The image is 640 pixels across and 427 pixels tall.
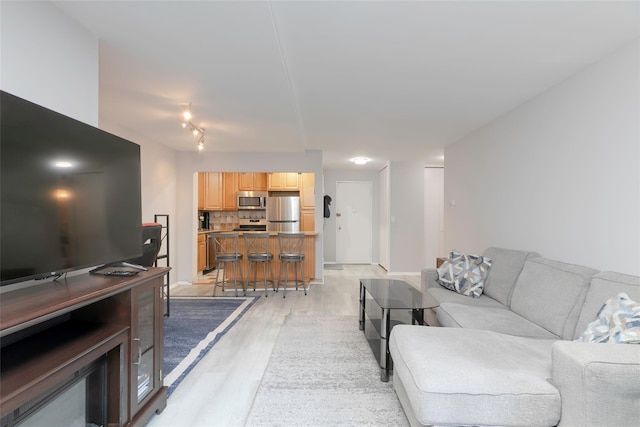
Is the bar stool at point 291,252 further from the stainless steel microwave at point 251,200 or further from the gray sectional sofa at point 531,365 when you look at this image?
the gray sectional sofa at point 531,365

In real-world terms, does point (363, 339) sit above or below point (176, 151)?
below

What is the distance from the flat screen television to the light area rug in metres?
1.30

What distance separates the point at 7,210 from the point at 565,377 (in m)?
2.25

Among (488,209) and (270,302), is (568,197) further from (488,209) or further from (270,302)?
(270,302)

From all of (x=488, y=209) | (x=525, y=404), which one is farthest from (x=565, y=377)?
(x=488, y=209)

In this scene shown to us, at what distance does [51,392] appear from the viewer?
1153mm

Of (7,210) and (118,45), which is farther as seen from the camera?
(118,45)

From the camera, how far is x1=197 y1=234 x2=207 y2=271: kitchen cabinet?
5.71 metres

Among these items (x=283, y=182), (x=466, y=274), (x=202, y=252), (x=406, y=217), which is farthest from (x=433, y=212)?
(x=202, y=252)

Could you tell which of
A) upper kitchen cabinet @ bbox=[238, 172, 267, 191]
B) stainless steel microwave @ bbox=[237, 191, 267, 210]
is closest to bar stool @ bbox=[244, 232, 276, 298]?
stainless steel microwave @ bbox=[237, 191, 267, 210]

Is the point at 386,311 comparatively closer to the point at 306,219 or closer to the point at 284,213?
the point at 284,213

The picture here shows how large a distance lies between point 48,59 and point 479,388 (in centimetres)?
263

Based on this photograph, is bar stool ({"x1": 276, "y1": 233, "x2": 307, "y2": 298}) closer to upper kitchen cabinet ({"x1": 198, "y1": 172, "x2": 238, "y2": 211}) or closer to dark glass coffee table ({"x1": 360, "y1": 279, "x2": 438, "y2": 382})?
dark glass coffee table ({"x1": 360, "y1": 279, "x2": 438, "y2": 382})

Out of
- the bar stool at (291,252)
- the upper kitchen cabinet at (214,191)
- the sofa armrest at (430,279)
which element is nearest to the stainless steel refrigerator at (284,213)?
the upper kitchen cabinet at (214,191)
